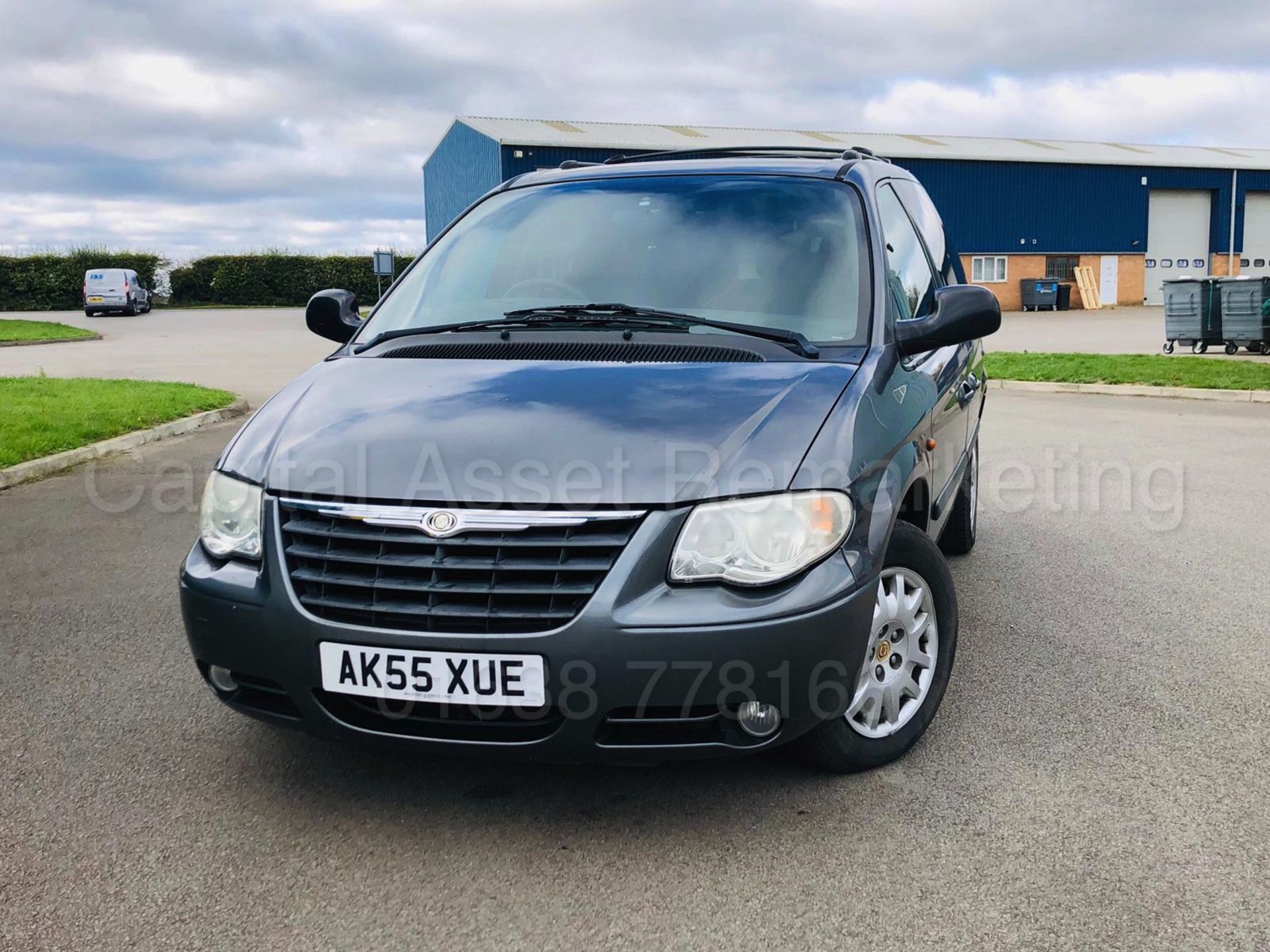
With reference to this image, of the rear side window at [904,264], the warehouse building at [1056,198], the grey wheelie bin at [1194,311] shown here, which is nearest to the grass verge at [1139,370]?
the grey wheelie bin at [1194,311]

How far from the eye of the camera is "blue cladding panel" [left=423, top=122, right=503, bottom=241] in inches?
1475

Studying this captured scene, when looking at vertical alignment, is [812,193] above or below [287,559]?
above

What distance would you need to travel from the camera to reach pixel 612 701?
8.23 ft

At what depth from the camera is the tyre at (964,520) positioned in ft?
17.3

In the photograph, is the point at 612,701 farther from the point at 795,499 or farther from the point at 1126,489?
the point at 1126,489

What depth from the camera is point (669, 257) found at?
371cm

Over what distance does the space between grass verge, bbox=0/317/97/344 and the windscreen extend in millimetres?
24796

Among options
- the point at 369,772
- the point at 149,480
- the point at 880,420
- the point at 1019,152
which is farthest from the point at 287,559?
the point at 1019,152

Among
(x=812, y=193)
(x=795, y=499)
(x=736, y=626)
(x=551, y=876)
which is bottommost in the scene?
(x=551, y=876)

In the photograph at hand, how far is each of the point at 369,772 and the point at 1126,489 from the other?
5545 mm

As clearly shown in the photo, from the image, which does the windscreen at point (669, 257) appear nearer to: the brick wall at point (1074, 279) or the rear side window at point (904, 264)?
the rear side window at point (904, 264)

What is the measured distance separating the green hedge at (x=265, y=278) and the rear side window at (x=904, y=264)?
146 feet

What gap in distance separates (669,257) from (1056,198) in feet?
141

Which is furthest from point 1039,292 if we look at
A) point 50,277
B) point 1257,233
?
point 50,277
